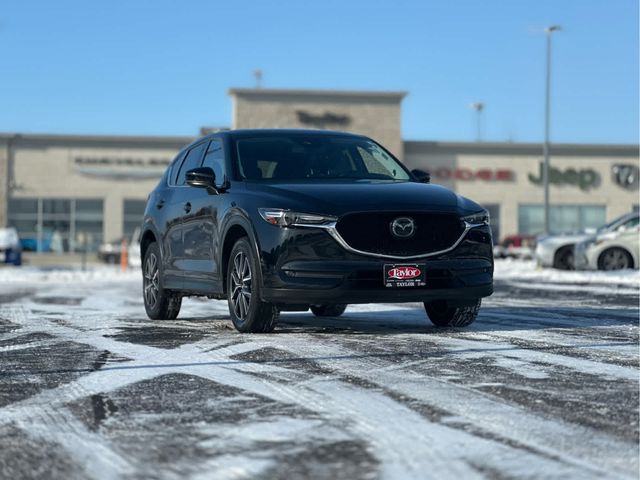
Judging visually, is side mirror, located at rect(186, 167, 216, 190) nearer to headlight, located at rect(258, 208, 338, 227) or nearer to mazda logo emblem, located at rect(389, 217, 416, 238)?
headlight, located at rect(258, 208, 338, 227)

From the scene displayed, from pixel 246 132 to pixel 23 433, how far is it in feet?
18.4

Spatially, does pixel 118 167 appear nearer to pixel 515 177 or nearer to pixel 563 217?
pixel 515 177

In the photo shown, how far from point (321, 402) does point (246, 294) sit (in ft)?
11.5

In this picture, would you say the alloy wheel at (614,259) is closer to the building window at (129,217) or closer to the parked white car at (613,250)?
the parked white car at (613,250)

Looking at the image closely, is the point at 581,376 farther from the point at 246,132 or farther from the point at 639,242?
the point at 639,242

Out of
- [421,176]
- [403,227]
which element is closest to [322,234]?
[403,227]

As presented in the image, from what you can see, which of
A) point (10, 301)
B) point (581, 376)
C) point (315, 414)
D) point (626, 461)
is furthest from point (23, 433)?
point (10, 301)

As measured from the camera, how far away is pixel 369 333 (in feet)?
26.9

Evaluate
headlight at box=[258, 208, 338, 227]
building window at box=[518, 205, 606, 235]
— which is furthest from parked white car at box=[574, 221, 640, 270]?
building window at box=[518, 205, 606, 235]

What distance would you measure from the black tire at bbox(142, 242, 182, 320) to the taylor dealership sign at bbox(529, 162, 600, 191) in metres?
54.3

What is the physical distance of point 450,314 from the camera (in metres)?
8.79

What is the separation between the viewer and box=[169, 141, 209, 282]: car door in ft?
31.7

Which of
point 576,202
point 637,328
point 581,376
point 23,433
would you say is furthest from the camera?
point 576,202

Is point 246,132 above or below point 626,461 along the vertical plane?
above
